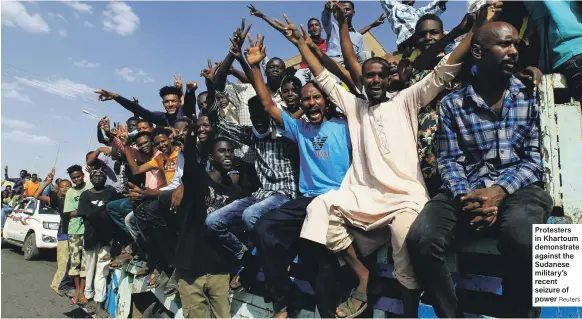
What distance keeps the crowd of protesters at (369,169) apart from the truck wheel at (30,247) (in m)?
8.08

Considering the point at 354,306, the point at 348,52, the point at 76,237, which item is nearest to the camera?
the point at 354,306

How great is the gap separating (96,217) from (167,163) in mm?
1866

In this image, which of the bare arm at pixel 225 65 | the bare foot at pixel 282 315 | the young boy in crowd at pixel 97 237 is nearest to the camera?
the bare foot at pixel 282 315

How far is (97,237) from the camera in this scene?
19.2 ft

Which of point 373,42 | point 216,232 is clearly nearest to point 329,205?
point 216,232

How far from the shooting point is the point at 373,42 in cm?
952

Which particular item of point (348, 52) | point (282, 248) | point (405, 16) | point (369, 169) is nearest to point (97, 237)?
point (282, 248)

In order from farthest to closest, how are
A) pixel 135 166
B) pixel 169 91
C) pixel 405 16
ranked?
pixel 169 91, pixel 405 16, pixel 135 166

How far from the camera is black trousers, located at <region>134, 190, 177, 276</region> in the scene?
13.1 feet

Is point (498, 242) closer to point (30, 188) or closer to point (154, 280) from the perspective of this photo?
point (154, 280)

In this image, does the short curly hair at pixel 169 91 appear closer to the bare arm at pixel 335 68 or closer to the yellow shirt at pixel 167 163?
the yellow shirt at pixel 167 163

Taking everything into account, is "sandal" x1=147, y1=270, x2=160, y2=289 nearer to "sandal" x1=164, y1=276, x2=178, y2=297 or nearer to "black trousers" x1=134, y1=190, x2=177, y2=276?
"black trousers" x1=134, y1=190, x2=177, y2=276

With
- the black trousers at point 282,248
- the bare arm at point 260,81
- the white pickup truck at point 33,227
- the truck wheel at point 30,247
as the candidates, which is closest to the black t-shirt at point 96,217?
the bare arm at point 260,81

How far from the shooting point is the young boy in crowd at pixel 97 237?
573 cm
